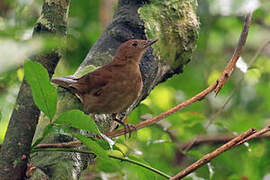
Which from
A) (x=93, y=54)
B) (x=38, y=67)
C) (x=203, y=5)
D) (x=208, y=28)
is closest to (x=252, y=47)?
(x=208, y=28)

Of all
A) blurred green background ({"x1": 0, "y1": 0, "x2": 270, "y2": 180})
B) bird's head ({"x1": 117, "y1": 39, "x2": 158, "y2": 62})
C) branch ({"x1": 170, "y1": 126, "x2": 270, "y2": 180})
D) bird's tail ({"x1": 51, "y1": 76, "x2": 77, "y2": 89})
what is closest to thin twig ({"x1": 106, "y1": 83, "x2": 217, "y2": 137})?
blurred green background ({"x1": 0, "y1": 0, "x2": 270, "y2": 180})

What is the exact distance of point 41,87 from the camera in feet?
5.09

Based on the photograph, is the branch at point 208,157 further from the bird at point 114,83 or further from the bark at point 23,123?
the bird at point 114,83

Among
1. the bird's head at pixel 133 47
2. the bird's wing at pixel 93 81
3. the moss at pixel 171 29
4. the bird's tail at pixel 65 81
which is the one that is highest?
the moss at pixel 171 29

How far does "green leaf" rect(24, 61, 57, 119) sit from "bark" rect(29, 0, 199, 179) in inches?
33.9

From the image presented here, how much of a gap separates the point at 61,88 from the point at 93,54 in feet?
0.94

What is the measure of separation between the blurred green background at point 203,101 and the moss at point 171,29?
38 centimetres

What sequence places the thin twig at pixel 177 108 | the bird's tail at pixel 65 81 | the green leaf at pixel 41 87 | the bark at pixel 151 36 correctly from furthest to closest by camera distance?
1. the bark at pixel 151 36
2. the bird's tail at pixel 65 81
3. the thin twig at pixel 177 108
4. the green leaf at pixel 41 87

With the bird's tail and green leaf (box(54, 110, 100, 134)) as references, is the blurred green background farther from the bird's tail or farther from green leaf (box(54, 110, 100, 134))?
green leaf (box(54, 110, 100, 134))

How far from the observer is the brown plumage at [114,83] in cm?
269

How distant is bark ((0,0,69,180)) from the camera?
1.58 meters

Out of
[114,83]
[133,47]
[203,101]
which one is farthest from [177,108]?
[203,101]

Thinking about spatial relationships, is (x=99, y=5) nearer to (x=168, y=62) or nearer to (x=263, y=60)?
(x=263, y=60)

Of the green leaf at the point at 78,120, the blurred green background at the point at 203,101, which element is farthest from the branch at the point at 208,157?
the blurred green background at the point at 203,101
